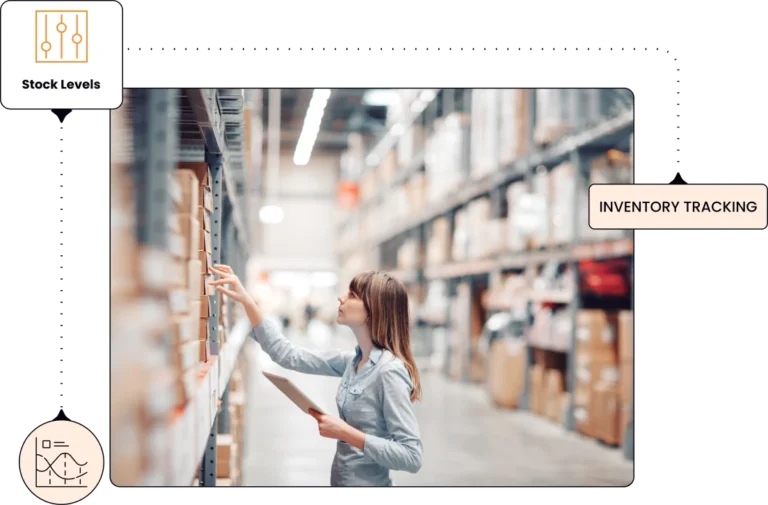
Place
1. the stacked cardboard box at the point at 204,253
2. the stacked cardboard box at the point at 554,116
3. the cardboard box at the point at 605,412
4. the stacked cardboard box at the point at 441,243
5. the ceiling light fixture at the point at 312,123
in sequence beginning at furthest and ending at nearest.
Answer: the stacked cardboard box at the point at 441,243
the stacked cardboard box at the point at 554,116
the cardboard box at the point at 605,412
the ceiling light fixture at the point at 312,123
the stacked cardboard box at the point at 204,253

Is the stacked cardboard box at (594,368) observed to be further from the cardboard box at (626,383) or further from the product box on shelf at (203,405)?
the product box on shelf at (203,405)

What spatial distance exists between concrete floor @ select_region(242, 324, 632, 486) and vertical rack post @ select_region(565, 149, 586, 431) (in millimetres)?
207

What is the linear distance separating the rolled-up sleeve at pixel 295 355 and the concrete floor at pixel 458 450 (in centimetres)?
119

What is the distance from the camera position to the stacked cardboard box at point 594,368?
6168 mm

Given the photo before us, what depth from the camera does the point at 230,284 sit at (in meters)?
2.54

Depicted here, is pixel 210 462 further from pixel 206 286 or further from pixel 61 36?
pixel 61 36

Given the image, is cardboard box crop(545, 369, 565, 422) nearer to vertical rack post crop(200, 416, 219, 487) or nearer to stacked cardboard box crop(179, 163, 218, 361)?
vertical rack post crop(200, 416, 219, 487)

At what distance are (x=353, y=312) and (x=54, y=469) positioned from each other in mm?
985

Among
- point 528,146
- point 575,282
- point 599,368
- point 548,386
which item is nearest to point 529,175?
point 528,146

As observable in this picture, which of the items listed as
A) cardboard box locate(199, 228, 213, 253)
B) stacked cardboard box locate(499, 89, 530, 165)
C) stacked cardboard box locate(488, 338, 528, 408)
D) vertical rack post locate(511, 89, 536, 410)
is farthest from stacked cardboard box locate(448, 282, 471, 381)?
cardboard box locate(199, 228, 213, 253)

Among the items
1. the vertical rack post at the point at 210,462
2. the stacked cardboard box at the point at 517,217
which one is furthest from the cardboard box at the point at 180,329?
the stacked cardboard box at the point at 517,217

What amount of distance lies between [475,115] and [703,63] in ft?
24.4

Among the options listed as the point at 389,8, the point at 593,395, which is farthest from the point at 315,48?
the point at 593,395

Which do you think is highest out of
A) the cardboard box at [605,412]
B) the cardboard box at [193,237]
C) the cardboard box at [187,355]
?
the cardboard box at [193,237]
